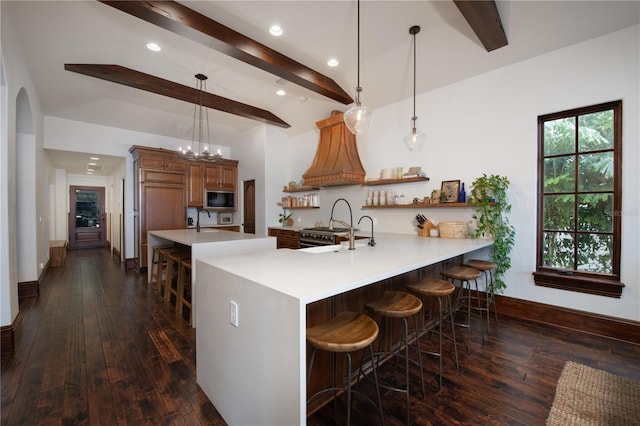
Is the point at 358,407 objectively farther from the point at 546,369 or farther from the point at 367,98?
the point at 367,98

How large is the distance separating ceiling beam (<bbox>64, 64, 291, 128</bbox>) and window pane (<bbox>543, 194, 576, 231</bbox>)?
4617 mm

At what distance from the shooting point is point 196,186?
5.98 metres

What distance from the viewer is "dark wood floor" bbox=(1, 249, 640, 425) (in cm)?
157

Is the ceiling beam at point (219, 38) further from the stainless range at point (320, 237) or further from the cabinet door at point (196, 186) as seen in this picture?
the cabinet door at point (196, 186)

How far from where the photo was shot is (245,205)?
6.46 meters

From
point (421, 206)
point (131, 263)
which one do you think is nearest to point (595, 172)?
point (421, 206)

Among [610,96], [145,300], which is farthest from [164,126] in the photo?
[610,96]

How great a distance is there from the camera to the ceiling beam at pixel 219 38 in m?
2.24

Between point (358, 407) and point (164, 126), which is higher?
point (164, 126)

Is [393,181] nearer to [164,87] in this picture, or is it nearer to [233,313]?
[233,313]

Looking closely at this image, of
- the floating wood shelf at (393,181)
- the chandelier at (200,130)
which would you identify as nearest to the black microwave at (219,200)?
the chandelier at (200,130)

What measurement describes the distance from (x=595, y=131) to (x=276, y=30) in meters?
3.45

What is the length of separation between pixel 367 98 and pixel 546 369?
12.6 feet

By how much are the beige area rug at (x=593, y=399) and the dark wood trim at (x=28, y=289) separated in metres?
5.68
